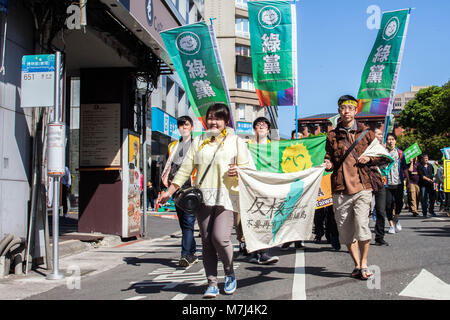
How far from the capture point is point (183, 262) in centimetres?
696

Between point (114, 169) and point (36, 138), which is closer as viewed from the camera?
point (36, 138)

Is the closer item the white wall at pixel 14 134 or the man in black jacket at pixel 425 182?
the white wall at pixel 14 134

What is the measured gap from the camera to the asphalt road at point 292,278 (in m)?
4.84

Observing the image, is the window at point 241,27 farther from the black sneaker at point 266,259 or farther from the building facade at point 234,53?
the black sneaker at point 266,259

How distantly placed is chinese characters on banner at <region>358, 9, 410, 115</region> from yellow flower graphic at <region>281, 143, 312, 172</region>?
2.46 metres

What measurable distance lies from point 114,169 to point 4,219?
428 centimetres

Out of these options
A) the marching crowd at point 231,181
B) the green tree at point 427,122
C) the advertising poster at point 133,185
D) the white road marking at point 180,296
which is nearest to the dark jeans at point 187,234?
the marching crowd at point 231,181

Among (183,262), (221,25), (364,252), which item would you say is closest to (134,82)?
(183,262)

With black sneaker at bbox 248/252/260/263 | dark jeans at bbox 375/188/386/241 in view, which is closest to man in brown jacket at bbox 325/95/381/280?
black sneaker at bbox 248/252/260/263

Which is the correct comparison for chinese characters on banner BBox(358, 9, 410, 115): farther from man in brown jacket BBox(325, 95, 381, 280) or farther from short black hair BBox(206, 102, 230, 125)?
short black hair BBox(206, 102, 230, 125)

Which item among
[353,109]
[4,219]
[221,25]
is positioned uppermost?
[221,25]

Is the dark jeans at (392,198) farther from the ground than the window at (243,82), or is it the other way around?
the window at (243,82)

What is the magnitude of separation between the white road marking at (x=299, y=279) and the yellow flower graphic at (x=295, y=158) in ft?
4.43
